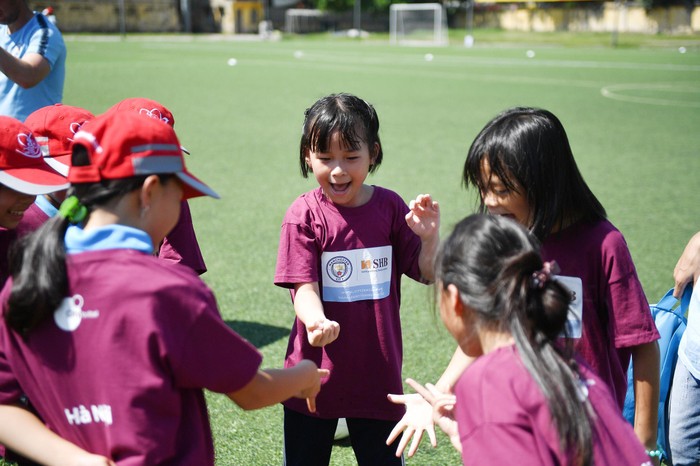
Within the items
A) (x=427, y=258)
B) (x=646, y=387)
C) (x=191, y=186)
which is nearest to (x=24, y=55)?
(x=427, y=258)

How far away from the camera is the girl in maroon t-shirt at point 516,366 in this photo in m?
1.59

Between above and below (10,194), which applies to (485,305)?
below

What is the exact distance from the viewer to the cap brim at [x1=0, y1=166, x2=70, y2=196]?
2400 millimetres

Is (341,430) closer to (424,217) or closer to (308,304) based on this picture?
(308,304)

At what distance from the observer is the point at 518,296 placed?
168 cm

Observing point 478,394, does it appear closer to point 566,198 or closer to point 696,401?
point 566,198

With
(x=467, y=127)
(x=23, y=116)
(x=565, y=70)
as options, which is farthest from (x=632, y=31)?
(x=23, y=116)

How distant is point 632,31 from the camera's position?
51844 mm

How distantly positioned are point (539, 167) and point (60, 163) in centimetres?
174

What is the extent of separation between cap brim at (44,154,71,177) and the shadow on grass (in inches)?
77.8

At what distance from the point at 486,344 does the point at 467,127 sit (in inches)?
474

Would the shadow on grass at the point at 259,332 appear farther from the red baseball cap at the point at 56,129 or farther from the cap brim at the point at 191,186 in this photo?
the cap brim at the point at 191,186

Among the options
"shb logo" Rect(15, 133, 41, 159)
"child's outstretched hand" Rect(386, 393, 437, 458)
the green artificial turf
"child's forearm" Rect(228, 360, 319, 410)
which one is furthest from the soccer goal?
"child's forearm" Rect(228, 360, 319, 410)

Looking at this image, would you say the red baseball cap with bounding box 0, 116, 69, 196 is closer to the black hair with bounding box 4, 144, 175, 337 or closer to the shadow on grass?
the black hair with bounding box 4, 144, 175, 337
